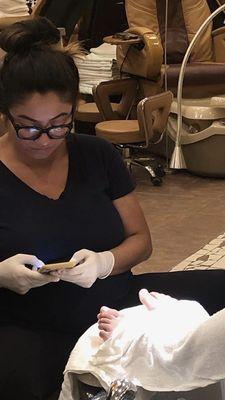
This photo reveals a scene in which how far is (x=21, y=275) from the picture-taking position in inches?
60.7

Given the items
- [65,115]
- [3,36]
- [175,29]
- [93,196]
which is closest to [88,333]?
[93,196]

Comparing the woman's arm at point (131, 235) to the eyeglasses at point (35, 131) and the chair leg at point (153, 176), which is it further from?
the chair leg at point (153, 176)

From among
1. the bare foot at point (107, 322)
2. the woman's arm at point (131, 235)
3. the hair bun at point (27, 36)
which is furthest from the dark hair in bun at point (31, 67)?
the bare foot at point (107, 322)

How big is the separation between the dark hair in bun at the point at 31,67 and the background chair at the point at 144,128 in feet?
7.47

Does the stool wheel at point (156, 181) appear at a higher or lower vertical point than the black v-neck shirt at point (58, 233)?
lower

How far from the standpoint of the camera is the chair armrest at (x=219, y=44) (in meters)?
4.62

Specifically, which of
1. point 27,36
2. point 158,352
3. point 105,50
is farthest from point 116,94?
point 158,352

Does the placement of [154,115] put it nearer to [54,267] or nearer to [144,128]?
[144,128]

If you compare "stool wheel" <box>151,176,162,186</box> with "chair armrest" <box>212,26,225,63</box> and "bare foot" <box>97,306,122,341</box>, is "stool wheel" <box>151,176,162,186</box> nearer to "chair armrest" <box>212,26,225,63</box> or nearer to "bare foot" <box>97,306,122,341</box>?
"chair armrest" <box>212,26,225,63</box>

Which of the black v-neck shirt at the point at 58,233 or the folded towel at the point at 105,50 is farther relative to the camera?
the folded towel at the point at 105,50

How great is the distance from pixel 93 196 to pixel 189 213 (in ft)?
6.56

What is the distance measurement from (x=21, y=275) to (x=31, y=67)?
462 millimetres

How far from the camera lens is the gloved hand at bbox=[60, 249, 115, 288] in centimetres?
157

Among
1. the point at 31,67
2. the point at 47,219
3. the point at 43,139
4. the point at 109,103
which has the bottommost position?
the point at 109,103
